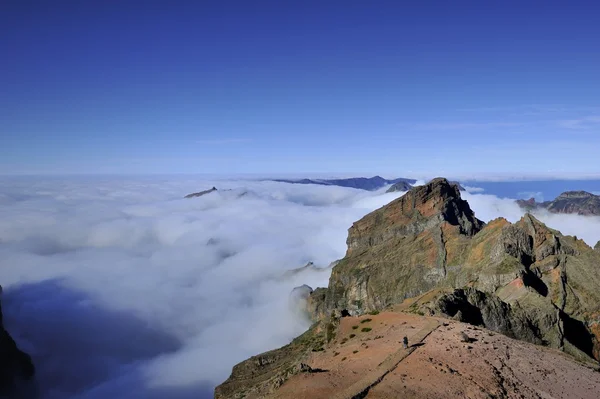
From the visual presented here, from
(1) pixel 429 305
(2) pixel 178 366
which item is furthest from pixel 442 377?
(2) pixel 178 366

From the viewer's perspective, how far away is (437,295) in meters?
81.8

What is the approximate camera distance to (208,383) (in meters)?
133

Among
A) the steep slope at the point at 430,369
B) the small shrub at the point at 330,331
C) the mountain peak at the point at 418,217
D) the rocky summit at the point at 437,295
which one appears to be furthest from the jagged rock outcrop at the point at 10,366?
the small shrub at the point at 330,331

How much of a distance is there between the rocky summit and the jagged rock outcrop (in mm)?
102010

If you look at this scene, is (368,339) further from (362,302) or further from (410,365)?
(362,302)

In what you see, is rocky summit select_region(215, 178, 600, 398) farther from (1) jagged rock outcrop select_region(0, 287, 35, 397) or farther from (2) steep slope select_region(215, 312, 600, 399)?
(1) jagged rock outcrop select_region(0, 287, 35, 397)

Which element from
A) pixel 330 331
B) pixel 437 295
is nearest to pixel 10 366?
pixel 330 331

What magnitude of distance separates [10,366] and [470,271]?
148110mm

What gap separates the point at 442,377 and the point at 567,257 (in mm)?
74184

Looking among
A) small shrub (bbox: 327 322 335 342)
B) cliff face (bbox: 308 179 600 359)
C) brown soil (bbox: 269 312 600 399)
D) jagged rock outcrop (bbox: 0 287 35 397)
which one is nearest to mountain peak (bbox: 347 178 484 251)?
cliff face (bbox: 308 179 600 359)

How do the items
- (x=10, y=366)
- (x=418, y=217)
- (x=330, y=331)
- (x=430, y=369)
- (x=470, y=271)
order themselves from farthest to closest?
(x=418, y=217) < (x=10, y=366) < (x=470, y=271) < (x=330, y=331) < (x=430, y=369)

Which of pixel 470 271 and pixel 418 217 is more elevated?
pixel 418 217

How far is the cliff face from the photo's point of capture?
236 feet

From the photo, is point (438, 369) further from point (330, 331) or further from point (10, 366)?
point (10, 366)
